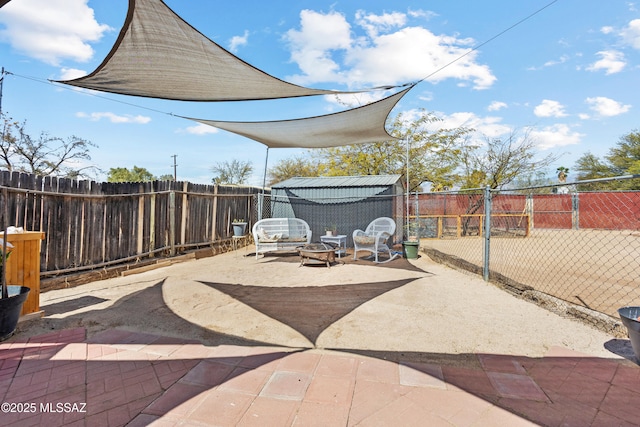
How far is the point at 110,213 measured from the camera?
478 cm

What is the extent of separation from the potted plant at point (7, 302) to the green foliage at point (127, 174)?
2902 centimetres

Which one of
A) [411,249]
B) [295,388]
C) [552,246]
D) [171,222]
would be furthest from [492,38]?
[552,246]

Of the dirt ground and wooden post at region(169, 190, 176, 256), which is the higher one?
wooden post at region(169, 190, 176, 256)

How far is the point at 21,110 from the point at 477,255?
17779 millimetres

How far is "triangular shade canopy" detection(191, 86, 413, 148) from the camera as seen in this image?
4.43m

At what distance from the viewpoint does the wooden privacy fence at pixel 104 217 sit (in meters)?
3.83

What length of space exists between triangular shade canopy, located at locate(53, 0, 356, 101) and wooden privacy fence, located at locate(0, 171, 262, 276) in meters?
1.69

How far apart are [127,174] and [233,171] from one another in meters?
12.0

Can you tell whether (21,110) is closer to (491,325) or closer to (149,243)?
(149,243)

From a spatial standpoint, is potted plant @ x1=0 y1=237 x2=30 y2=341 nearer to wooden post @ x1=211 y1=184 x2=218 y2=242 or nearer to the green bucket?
wooden post @ x1=211 y1=184 x2=218 y2=242

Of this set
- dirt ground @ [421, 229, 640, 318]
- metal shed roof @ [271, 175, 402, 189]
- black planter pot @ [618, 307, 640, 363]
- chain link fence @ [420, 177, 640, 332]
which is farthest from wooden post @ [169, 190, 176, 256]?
black planter pot @ [618, 307, 640, 363]

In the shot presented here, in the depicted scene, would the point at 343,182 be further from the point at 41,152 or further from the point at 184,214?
the point at 41,152

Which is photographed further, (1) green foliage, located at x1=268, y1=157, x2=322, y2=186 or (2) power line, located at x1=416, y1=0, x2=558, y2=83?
(1) green foliage, located at x1=268, y1=157, x2=322, y2=186

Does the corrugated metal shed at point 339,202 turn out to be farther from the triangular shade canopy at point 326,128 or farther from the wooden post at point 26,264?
the wooden post at point 26,264
